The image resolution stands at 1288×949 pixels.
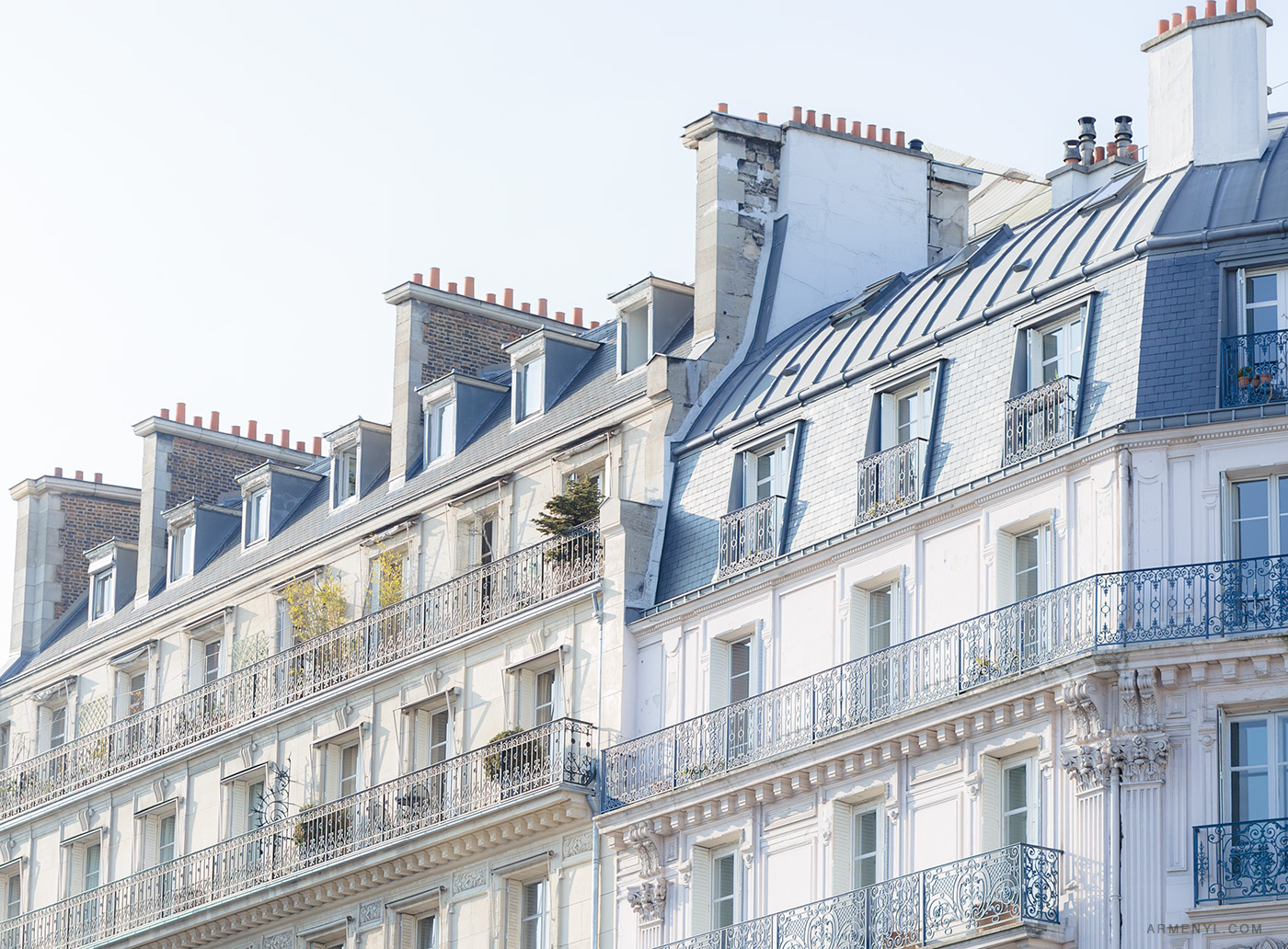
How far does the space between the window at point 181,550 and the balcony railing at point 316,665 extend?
2.57 m

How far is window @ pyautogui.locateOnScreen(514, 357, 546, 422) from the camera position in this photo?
121 ft

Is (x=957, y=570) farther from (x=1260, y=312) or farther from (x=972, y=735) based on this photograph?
(x=1260, y=312)

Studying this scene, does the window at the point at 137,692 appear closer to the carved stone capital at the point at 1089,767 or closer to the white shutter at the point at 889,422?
the white shutter at the point at 889,422

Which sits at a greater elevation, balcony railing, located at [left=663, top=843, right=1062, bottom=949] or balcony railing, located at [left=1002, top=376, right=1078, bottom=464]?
balcony railing, located at [left=1002, top=376, right=1078, bottom=464]

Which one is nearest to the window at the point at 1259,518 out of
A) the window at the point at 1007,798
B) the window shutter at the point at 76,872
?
the window at the point at 1007,798

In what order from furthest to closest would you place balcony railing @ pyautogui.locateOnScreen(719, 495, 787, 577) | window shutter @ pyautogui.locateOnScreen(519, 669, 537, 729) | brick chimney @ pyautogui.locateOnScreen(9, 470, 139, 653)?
brick chimney @ pyautogui.locateOnScreen(9, 470, 139, 653)
window shutter @ pyautogui.locateOnScreen(519, 669, 537, 729)
balcony railing @ pyautogui.locateOnScreen(719, 495, 787, 577)

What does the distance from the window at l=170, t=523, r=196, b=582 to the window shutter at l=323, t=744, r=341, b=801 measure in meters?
6.33

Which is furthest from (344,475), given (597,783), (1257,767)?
(1257,767)

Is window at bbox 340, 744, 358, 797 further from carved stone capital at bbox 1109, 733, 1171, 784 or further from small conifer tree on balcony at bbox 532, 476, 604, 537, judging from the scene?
carved stone capital at bbox 1109, 733, 1171, 784

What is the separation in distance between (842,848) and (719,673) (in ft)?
9.80

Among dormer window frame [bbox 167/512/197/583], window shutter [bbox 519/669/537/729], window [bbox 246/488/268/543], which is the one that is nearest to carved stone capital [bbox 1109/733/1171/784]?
window shutter [bbox 519/669/537/729]

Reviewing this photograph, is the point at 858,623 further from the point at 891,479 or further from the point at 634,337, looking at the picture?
the point at 634,337

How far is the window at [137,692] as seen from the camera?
4256 centimetres

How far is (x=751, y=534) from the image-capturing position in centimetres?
3178
